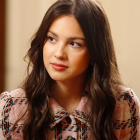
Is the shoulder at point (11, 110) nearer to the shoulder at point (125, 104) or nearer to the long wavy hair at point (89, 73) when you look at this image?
the long wavy hair at point (89, 73)

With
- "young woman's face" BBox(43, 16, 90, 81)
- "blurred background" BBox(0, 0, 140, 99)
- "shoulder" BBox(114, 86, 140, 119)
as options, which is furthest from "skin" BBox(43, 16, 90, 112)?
"blurred background" BBox(0, 0, 140, 99)

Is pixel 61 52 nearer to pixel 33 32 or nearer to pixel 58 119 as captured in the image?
pixel 58 119

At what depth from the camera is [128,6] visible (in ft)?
A: 4.67

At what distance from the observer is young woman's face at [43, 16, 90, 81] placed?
912 mm

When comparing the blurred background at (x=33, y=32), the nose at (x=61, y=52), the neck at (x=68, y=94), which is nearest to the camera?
the nose at (x=61, y=52)

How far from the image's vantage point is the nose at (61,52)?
0.91m

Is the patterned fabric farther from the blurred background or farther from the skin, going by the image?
the blurred background

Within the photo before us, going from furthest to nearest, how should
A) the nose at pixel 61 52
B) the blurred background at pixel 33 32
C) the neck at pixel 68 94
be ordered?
the blurred background at pixel 33 32 < the neck at pixel 68 94 < the nose at pixel 61 52

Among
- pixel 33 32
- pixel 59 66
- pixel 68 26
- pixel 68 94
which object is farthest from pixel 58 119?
pixel 33 32

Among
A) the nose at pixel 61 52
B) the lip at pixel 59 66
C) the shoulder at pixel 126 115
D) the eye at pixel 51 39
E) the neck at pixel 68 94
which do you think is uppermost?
the eye at pixel 51 39

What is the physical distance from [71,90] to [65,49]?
0.22m

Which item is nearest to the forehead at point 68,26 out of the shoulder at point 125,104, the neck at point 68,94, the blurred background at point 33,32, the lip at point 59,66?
the lip at point 59,66

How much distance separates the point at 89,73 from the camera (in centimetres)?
111

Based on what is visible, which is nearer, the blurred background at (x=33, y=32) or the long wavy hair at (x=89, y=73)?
the long wavy hair at (x=89, y=73)
